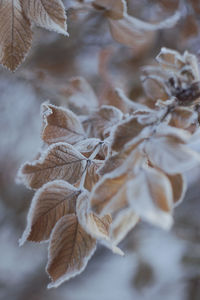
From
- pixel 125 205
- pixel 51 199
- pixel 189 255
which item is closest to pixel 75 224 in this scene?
pixel 51 199

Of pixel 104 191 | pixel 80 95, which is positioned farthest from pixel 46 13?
pixel 80 95

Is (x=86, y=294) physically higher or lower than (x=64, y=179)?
lower

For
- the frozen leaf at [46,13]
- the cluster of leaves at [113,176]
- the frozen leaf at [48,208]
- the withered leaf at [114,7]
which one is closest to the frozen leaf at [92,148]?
the cluster of leaves at [113,176]

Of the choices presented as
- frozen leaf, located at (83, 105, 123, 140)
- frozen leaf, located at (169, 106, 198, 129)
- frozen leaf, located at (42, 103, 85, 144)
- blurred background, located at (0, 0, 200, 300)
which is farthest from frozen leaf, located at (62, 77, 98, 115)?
frozen leaf, located at (169, 106, 198, 129)

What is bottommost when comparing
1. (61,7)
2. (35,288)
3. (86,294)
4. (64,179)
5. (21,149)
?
(86,294)

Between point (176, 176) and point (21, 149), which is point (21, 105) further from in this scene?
point (176, 176)

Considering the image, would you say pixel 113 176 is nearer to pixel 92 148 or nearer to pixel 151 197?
pixel 151 197
